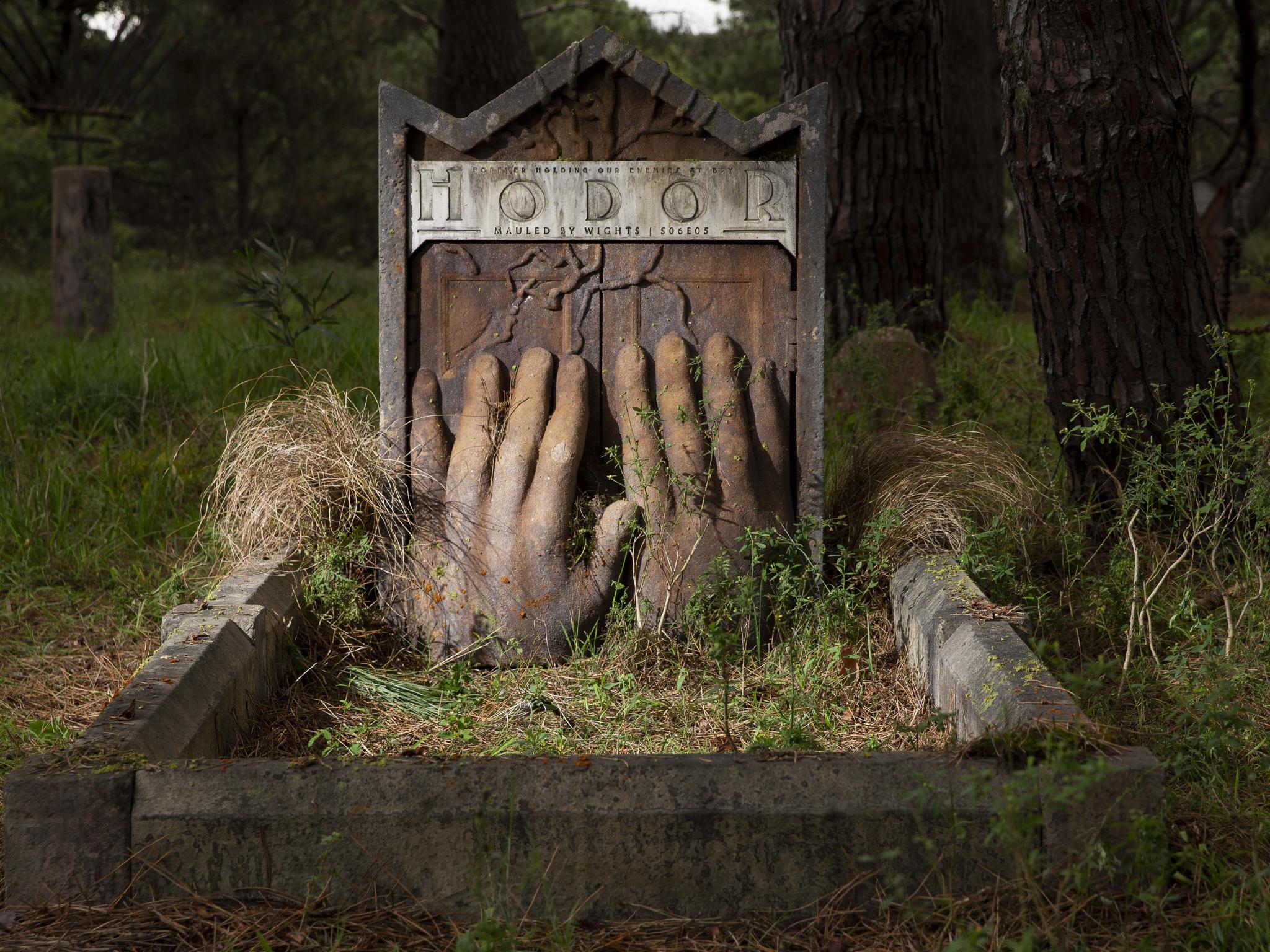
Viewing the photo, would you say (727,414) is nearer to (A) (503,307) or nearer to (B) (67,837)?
(A) (503,307)

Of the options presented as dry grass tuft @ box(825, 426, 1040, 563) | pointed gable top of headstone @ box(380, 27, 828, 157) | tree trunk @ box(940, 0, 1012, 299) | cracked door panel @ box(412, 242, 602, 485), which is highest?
tree trunk @ box(940, 0, 1012, 299)

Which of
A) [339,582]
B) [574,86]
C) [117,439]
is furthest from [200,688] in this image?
[117,439]

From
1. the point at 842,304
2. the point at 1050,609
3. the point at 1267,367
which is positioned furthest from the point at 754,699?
the point at 1267,367

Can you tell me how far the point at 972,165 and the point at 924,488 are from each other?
18.5 feet

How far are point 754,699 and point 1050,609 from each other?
93 cm

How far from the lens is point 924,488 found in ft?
13.0

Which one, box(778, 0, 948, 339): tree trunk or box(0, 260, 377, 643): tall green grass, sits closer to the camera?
box(0, 260, 377, 643): tall green grass

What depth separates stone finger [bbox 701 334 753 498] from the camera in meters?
3.63

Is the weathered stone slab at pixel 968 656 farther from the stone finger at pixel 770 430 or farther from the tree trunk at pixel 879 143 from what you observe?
the tree trunk at pixel 879 143

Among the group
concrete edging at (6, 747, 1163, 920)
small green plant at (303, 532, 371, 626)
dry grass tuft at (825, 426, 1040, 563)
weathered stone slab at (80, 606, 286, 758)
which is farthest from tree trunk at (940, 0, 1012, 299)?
concrete edging at (6, 747, 1163, 920)

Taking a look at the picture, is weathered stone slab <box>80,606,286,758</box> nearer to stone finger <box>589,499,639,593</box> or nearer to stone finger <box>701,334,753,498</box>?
stone finger <box>589,499,639,593</box>

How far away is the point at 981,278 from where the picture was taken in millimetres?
8641

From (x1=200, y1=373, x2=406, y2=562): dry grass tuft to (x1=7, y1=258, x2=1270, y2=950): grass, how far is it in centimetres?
11

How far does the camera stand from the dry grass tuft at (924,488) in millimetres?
3793
